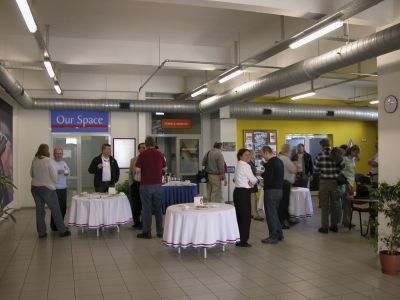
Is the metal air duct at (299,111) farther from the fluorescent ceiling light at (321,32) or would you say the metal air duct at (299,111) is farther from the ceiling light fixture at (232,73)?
the fluorescent ceiling light at (321,32)

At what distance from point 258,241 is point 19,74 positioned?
7495mm

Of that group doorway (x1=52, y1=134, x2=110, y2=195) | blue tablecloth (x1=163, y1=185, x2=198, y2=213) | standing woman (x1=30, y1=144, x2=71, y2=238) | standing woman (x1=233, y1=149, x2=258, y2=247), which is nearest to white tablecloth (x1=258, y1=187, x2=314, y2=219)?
standing woman (x1=233, y1=149, x2=258, y2=247)

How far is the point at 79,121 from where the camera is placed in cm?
1109

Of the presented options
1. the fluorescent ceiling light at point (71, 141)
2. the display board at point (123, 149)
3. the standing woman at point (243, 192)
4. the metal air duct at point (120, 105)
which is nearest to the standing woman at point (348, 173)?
the standing woman at point (243, 192)

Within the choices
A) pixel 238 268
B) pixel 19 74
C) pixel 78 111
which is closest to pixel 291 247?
pixel 238 268

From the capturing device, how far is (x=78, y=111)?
36.2 feet

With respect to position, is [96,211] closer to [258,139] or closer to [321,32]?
[321,32]

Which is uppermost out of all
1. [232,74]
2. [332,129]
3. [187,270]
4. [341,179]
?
[232,74]

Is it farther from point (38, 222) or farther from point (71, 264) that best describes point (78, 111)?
point (71, 264)

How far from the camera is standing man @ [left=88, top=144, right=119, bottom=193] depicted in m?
7.55

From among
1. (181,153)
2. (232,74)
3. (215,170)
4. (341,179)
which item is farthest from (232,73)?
(181,153)

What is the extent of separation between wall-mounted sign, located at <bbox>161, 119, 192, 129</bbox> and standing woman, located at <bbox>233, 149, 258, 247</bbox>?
244 inches

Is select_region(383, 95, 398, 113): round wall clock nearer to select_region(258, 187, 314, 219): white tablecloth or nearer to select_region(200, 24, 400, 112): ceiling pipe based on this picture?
select_region(200, 24, 400, 112): ceiling pipe

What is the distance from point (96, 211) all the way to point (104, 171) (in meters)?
1.19
